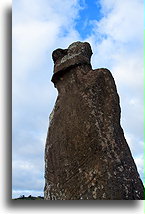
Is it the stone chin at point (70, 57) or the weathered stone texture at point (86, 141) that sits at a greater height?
the stone chin at point (70, 57)

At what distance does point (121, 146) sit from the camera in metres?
4.22

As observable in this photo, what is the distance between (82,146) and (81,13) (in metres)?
1.81

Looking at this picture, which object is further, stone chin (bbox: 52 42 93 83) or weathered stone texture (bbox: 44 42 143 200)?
stone chin (bbox: 52 42 93 83)

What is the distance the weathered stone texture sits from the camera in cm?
401

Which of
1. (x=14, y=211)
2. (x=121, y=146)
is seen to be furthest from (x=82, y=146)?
(x=14, y=211)

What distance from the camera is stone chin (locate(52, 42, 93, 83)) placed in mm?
4887

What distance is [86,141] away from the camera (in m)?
4.25

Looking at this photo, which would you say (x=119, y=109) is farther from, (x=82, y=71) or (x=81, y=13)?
(x=81, y=13)

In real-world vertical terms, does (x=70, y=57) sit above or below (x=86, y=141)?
above

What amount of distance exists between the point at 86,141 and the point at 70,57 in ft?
4.21

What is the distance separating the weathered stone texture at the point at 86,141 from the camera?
401 centimetres

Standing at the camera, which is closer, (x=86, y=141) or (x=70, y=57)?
(x=86, y=141)

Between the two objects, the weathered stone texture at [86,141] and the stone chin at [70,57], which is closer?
the weathered stone texture at [86,141]

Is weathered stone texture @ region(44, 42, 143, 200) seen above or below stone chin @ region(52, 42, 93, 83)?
below
